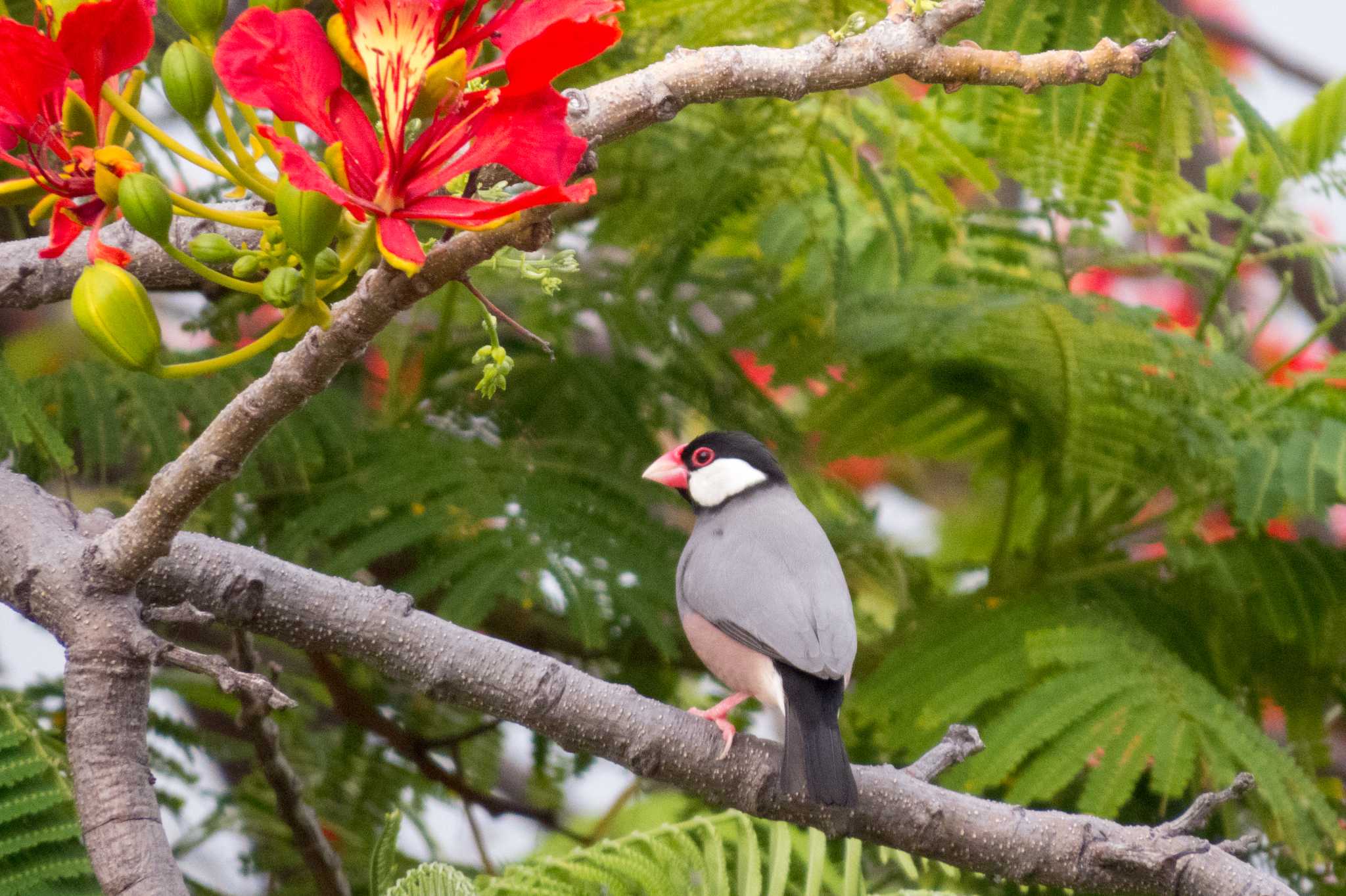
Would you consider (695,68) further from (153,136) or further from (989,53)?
(153,136)

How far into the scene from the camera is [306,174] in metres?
0.71

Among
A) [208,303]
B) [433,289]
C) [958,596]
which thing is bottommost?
[958,596]

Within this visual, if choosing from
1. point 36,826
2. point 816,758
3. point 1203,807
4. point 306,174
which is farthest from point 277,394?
point 1203,807

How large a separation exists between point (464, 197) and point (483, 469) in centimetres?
143

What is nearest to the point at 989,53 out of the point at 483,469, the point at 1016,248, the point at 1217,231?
the point at 483,469

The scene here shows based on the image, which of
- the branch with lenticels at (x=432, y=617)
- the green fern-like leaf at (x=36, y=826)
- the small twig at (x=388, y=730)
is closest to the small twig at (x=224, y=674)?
the branch with lenticels at (x=432, y=617)

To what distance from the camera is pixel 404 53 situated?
76cm

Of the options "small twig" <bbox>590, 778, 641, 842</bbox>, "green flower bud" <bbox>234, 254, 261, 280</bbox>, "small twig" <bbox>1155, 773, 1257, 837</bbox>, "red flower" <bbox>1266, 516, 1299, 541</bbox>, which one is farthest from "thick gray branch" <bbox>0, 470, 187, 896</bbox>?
"red flower" <bbox>1266, 516, 1299, 541</bbox>

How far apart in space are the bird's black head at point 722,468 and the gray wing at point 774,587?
0.13m

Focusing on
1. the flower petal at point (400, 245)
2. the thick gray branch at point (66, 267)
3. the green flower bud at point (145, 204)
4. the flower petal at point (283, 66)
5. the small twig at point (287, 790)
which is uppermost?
the flower petal at point (283, 66)

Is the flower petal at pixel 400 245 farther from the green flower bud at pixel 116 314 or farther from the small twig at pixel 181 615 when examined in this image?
the small twig at pixel 181 615

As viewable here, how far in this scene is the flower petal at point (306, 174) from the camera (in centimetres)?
70

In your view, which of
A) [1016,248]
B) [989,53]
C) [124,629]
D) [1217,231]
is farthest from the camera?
[1217,231]

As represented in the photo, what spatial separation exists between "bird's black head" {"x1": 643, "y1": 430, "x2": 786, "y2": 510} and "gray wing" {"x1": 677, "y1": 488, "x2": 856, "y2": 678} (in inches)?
4.9
